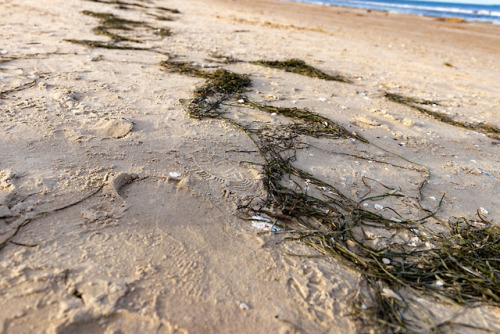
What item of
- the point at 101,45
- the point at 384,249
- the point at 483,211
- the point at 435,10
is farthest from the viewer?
the point at 435,10

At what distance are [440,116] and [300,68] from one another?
2.15 meters

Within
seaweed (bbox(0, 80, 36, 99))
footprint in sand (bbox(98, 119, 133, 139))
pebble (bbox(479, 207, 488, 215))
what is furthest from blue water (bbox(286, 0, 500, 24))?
seaweed (bbox(0, 80, 36, 99))

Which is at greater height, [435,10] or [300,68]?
[300,68]

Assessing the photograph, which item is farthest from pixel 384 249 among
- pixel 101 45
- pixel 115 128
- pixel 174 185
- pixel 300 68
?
pixel 101 45

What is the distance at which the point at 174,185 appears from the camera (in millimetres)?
2357

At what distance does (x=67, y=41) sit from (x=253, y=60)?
2.84 metres

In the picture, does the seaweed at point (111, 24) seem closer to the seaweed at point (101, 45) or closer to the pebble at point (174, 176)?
the seaweed at point (101, 45)

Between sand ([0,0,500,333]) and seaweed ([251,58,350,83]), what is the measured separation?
20cm

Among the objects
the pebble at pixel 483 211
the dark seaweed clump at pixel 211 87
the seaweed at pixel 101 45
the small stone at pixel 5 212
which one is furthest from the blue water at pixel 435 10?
the small stone at pixel 5 212

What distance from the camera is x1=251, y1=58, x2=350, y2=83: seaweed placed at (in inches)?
205

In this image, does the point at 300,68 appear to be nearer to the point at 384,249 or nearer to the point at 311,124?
the point at 311,124

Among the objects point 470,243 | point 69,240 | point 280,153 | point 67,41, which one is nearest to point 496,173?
point 470,243

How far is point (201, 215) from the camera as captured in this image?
2.14 metres

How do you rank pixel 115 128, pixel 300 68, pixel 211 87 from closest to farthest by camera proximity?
pixel 115 128, pixel 211 87, pixel 300 68
